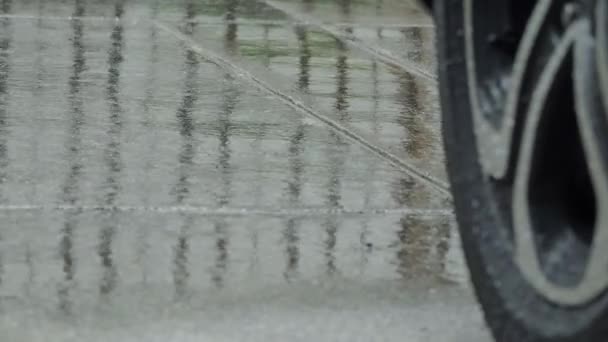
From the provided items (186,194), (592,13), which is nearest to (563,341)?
(592,13)

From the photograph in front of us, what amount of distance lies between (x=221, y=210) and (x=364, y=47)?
2900mm

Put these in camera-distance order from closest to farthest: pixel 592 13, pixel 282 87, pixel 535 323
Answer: pixel 592 13
pixel 535 323
pixel 282 87

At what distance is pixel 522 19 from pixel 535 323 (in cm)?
61

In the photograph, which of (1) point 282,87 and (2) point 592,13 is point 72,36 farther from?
(2) point 592,13

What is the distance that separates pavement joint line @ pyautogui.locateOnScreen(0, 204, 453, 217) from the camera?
458 centimetres

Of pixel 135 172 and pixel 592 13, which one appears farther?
pixel 135 172

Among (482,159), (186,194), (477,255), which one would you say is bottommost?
(186,194)

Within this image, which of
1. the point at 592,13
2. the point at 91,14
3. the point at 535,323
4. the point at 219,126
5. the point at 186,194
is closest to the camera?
the point at 592,13

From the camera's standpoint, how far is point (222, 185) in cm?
490

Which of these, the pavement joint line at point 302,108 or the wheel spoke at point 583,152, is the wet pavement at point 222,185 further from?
the wheel spoke at point 583,152

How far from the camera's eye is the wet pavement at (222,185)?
376 centimetres

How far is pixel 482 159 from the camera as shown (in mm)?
2998

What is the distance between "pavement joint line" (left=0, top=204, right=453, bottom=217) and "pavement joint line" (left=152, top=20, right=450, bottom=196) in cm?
30

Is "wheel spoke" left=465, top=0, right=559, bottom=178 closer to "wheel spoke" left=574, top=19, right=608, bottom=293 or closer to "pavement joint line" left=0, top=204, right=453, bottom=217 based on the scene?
"wheel spoke" left=574, top=19, right=608, bottom=293
